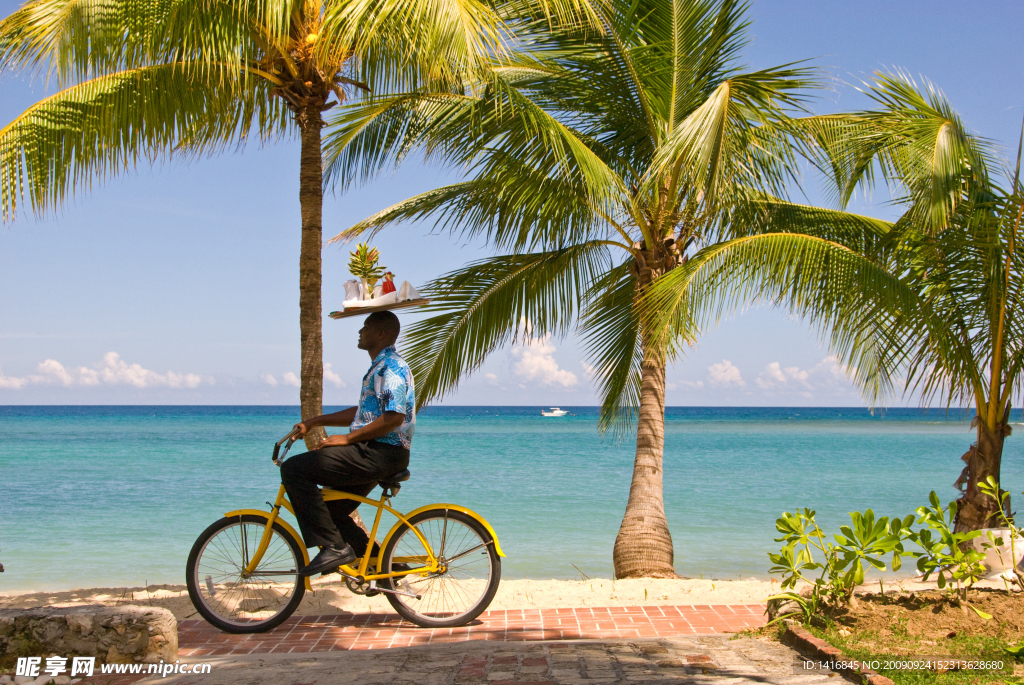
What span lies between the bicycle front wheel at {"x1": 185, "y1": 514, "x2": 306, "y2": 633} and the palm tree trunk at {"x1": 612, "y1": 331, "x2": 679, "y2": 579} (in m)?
3.75

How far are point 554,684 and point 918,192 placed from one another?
5190 millimetres

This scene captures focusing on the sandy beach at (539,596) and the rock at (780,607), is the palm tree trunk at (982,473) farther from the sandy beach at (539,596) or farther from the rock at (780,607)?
the rock at (780,607)

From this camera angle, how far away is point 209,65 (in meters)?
5.35

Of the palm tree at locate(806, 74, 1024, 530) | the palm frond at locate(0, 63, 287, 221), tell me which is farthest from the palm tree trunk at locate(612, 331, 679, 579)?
the palm frond at locate(0, 63, 287, 221)

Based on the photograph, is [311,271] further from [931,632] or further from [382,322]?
[931,632]

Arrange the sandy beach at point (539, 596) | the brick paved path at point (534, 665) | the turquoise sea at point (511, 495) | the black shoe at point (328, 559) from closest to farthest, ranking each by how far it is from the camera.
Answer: the brick paved path at point (534, 665), the black shoe at point (328, 559), the sandy beach at point (539, 596), the turquoise sea at point (511, 495)

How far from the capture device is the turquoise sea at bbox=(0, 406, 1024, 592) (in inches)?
420

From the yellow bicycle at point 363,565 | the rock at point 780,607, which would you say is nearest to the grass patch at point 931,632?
the rock at point 780,607

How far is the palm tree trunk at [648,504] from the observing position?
730 cm

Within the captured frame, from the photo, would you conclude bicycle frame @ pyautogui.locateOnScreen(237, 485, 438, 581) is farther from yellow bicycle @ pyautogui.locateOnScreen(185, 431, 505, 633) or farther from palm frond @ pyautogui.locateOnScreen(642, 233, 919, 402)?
palm frond @ pyautogui.locateOnScreen(642, 233, 919, 402)

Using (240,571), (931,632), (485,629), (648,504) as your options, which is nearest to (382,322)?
(240,571)

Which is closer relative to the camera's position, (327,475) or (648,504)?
(327,475)

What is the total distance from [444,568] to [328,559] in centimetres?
67

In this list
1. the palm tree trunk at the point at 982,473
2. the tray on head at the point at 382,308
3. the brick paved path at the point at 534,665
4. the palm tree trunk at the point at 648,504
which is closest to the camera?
the brick paved path at the point at 534,665
